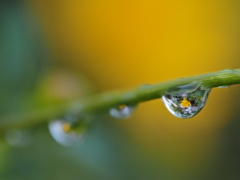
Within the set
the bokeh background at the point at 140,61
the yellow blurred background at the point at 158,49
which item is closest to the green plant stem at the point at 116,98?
the bokeh background at the point at 140,61

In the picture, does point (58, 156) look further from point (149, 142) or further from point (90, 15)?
point (90, 15)

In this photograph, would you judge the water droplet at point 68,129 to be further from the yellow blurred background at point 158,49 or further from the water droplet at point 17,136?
the yellow blurred background at point 158,49

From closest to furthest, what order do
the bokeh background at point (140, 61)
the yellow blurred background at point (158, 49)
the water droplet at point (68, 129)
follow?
1. the water droplet at point (68, 129)
2. the bokeh background at point (140, 61)
3. the yellow blurred background at point (158, 49)

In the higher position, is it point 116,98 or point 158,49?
point 158,49

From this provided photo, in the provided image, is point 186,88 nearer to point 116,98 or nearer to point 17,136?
point 116,98

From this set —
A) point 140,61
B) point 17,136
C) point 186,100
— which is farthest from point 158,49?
point 186,100

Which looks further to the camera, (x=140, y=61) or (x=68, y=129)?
(x=140, y=61)
